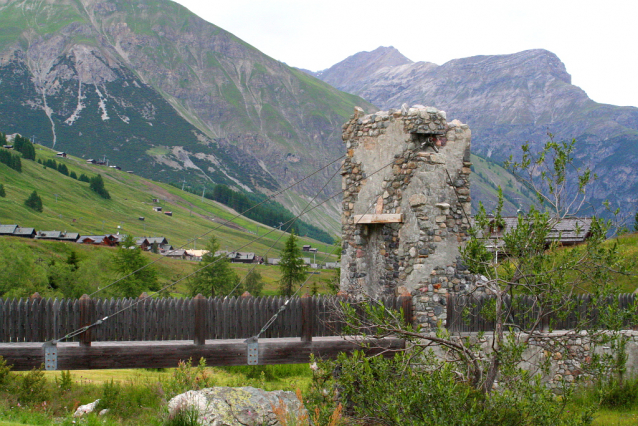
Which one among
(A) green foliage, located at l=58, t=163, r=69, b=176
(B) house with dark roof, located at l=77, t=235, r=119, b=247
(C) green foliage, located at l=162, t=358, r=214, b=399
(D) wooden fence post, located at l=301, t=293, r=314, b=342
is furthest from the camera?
(A) green foliage, located at l=58, t=163, r=69, b=176

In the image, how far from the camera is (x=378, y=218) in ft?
42.7

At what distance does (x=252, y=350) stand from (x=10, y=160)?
170769 millimetres

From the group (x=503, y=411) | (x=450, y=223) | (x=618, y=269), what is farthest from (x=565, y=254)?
(x=450, y=223)

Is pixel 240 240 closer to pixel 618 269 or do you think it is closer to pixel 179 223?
pixel 179 223

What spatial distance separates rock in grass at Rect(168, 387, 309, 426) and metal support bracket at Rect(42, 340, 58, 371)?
300cm

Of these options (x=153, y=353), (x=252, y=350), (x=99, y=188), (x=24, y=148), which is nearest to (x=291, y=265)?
(x=252, y=350)

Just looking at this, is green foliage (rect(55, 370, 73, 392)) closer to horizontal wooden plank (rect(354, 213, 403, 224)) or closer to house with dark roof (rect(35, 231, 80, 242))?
horizontal wooden plank (rect(354, 213, 403, 224))

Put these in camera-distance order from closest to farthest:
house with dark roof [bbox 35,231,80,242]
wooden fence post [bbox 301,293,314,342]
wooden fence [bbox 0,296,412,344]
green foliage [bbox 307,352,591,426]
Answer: green foliage [bbox 307,352,591,426] → wooden fence [bbox 0,296,412,344] → wooden fence post [bbox 301,293,314,342] → house with dark roof [bbox 35,231,80,242]

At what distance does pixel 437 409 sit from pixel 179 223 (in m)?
178

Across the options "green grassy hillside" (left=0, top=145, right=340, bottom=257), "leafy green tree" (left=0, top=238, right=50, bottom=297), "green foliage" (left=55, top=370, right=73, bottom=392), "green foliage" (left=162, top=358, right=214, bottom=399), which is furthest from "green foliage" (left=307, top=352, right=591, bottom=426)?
"green grassy hillside" (left=0, top=145, right=340, bottom=257)

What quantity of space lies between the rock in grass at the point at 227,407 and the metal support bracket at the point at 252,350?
4.02 ft

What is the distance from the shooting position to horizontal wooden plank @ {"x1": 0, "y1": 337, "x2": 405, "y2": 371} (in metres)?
11.2

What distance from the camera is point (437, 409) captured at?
7621 millimetres

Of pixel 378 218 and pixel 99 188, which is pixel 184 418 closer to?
pixel 378 218
